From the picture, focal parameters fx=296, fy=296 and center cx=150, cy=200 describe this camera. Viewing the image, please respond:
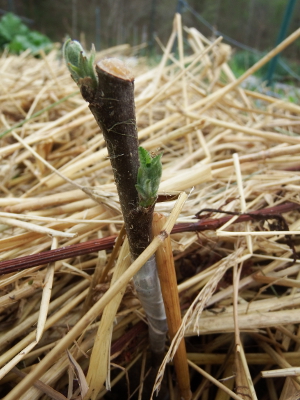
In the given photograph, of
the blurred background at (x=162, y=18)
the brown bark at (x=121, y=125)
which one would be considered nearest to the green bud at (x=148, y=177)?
the brown bark at (x=121, y=125)

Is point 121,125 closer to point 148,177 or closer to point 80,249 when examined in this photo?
point 148,177

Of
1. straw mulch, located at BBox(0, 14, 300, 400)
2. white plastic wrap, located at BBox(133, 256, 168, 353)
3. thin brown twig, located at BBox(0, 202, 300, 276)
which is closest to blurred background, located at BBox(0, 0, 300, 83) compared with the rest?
straw mulch, located at BBox(0, 14, 300, 400)

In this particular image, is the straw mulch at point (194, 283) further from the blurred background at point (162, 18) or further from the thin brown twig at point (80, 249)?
the blurred background at point (162, 18)

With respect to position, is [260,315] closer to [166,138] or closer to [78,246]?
[78,246]

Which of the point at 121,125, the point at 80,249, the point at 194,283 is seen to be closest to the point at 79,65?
the point at 121,125

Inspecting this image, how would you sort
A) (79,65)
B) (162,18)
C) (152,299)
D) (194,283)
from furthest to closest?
(162,18) → (194,283) → (152,299) → (79,65)

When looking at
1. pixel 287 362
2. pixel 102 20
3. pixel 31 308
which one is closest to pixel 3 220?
pixel 31 308
